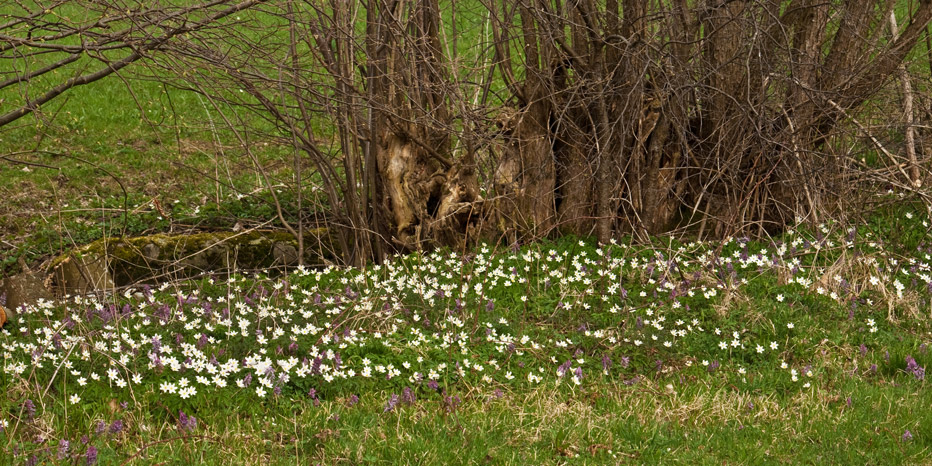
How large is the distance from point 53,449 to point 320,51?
4.40 meters

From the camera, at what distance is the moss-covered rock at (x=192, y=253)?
25.7ft

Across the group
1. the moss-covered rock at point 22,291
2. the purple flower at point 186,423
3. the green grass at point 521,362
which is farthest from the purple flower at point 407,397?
the moss-covered rock at point 22,291

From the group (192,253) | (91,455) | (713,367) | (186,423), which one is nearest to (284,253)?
(192,253)

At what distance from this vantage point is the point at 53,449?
412 centimetres

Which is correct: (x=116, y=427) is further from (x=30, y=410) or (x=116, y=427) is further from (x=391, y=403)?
(x=391, y=403)

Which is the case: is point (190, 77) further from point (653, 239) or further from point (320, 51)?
point (653, 239)

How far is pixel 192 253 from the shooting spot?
27.6 feet

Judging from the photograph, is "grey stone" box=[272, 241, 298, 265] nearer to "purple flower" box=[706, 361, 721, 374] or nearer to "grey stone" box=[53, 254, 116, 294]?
"grey stone" box=[53, 254, 116, 294]

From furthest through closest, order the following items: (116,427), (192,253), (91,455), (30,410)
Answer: (192,253), (30,410), (116,427), (91,455)

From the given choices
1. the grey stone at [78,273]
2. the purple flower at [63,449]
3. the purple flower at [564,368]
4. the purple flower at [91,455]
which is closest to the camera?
the purple flower at [91,455]

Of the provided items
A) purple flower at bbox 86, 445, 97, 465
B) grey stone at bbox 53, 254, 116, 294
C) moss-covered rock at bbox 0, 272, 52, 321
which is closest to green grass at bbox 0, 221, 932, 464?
purple flower at bbox 86, 445, 97, 465

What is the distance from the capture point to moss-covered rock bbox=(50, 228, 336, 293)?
782cm

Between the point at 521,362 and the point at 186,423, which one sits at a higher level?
the point at 186,423

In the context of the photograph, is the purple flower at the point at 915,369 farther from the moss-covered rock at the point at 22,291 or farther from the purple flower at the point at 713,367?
the moss-covered rock at the point at 22,291
